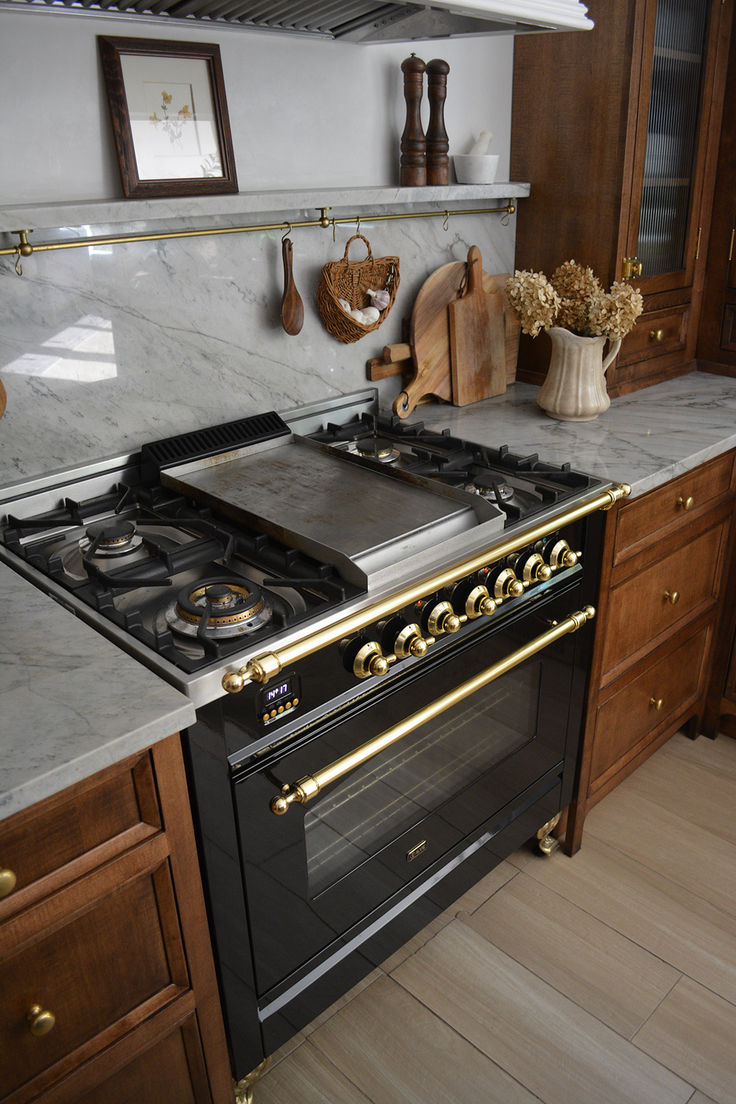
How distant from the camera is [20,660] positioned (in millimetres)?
1109

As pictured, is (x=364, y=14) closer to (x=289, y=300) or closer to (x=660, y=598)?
(x=289, y=300)

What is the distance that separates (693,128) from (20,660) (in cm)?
211

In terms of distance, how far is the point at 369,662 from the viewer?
1.29m

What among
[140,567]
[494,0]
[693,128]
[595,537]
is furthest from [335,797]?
[693,128]

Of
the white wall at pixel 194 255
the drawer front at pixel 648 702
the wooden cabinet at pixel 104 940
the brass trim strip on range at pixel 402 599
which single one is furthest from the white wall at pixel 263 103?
the drawer front at pixel 648 702

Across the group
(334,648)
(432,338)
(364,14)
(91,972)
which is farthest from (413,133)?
(91,972)

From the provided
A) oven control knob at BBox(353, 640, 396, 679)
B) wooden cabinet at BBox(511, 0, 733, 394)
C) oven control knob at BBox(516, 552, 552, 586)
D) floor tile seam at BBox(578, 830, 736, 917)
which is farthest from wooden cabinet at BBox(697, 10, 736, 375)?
oven control knob at BBox(353, 640, 396, 679)

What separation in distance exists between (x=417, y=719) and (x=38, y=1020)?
0.71 metres

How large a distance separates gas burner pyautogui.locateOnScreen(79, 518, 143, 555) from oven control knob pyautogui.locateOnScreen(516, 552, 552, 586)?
689 millimetres

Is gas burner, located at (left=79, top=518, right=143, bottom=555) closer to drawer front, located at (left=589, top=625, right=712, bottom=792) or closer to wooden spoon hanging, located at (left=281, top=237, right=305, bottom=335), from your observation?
wooden spoon hanging, located at (left=281, top=237, right=305, bottom=335)

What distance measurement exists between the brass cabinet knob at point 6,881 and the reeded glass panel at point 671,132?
201cm

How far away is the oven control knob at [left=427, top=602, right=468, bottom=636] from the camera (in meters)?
1.38

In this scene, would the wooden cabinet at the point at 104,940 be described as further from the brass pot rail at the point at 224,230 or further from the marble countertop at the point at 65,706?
the brass pot rail at the point at 224,230

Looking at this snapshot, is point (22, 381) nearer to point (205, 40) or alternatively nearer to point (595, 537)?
point (205, 40)
